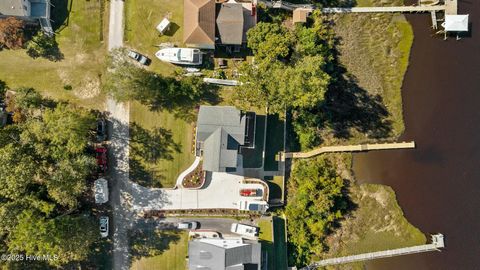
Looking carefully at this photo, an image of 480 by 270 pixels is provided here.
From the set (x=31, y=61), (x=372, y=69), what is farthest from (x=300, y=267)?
(x=31, y=61)

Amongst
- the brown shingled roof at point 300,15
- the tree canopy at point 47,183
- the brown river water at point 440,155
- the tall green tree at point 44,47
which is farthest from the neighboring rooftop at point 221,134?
the tall green tree at point 44,47

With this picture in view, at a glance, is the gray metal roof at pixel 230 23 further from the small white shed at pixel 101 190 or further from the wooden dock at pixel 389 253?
the wooden dock at pixel 389 253

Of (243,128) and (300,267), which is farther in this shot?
(300,267)

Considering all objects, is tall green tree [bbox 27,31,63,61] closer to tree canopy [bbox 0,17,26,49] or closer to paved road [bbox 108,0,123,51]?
tree canopy [bbox 0,17,26,49]

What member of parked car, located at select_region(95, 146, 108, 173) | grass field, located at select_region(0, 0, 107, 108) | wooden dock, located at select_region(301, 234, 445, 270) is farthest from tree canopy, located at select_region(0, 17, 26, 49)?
wooden dock, located at select_region(301, 234, 445, 270)

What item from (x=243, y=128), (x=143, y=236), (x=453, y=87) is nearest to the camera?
(x=243, y=128)

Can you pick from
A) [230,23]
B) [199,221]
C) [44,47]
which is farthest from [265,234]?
[44,47]

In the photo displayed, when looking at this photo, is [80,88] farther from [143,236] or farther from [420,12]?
[420,12]
